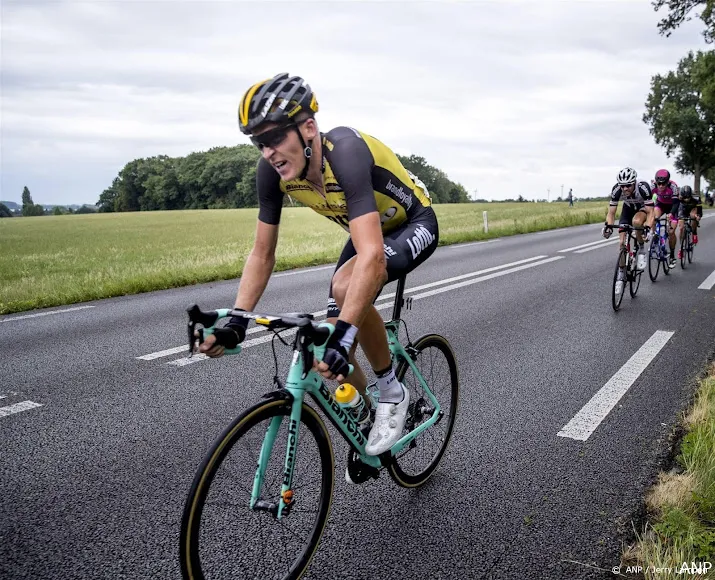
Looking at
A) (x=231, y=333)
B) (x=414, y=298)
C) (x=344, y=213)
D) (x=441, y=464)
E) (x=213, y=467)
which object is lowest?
(x=441, y=464)

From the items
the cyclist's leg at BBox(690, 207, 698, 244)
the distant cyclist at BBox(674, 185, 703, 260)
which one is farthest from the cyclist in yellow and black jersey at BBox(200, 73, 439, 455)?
the cyclist's leg at BBox(690, 207, 698, 244)

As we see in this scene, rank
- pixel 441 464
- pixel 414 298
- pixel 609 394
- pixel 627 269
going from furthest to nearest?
pixel 414 298
pixel 627 269
pixel 609 394
pixel 441 464

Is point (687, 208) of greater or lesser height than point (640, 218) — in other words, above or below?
above

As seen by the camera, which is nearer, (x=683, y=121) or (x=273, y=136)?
(x=273, y=136)

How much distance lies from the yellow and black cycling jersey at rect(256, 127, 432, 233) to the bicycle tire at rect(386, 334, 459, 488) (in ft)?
2.26

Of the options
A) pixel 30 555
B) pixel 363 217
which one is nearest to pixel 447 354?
pixel 363 217

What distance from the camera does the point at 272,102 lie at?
239 centimetres

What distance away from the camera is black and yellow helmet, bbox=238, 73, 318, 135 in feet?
7.83

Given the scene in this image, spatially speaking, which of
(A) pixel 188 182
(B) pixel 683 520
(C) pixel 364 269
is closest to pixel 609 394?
(B) pixel 683 520

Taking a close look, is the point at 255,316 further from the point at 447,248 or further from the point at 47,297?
the point at 447,248

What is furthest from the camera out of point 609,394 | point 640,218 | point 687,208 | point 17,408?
point 687,208

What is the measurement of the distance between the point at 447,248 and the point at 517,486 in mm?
13833

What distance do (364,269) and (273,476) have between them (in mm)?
865

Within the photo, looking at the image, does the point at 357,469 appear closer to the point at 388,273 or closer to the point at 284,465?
the point at 284,465
